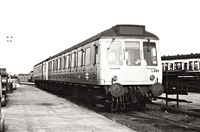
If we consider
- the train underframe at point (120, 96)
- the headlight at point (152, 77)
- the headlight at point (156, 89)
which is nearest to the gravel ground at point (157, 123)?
the train underframe at point (120, 96)

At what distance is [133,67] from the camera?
1306 centimetres

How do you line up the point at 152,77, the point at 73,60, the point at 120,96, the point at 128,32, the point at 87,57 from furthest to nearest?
the point at 73,60 → the point at 87,57 → the point at 128,32 → the point at 152,77 → the point at 120,96

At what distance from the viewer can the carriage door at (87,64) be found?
14.4 m

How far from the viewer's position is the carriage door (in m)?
14.4

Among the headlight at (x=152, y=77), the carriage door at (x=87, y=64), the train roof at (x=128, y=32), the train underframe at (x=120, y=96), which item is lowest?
the train underframe at (x=120, y=96)

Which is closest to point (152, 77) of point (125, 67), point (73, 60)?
point (125, 67)

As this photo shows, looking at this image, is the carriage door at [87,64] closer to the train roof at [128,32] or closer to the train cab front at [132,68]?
the train roof at [128,32]

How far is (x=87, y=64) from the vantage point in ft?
49.2

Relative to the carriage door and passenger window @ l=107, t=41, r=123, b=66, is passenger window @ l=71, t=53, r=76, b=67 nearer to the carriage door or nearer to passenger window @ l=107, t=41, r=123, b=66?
the carriage door

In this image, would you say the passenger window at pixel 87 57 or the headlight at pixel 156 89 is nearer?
the headlight at pixel 156 89

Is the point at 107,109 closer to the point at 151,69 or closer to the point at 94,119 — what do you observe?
the point at 151,69

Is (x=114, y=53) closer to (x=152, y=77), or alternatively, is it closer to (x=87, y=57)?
(x=152, y=77)

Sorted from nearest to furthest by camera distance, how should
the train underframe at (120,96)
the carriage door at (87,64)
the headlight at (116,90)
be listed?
the headlight at (116,90) < the train underframe at (120,96) < the carriage door at (87,64)

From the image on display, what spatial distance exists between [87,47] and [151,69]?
3.41 metres
